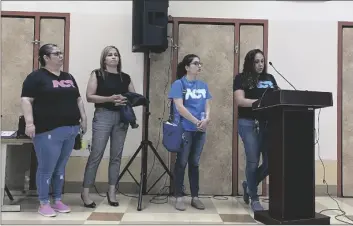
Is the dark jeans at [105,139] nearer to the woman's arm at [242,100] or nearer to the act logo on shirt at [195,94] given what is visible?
the act logo on shirt at [195,94]

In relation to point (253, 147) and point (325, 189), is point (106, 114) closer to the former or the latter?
point (253, 147)

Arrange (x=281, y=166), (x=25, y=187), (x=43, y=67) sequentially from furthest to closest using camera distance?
1. (x=25, y=187)
2. (x=43, y=67)
3. (x=281, y=166)

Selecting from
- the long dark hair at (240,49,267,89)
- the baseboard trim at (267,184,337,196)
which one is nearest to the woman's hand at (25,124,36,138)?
the long dark hair at (240,49,267,89)

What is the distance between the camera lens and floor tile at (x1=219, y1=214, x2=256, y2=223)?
2703 mm

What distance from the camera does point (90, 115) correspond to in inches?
152

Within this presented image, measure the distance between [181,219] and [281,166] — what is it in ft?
2.76

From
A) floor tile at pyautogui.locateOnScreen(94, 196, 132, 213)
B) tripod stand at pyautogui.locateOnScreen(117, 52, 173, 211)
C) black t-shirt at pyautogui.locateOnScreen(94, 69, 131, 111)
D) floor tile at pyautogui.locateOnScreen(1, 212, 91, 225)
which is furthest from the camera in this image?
tripod stand at pyautogui.locateOnScreen(117, 52, 173, 211)

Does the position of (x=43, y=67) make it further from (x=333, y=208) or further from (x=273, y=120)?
(x=333, y=208)

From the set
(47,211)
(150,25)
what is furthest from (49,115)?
(150,25)

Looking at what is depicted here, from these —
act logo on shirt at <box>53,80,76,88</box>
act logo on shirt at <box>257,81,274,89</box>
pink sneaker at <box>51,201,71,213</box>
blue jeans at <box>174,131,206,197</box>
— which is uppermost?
act logo on shirt at <box>257,81,274,89</box>

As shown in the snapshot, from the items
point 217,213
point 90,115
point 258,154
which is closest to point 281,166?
point 258,154

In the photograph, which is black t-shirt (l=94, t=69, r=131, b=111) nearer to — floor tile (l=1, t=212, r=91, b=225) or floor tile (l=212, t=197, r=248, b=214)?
floor tile (l=1, t=212, r=91, b=225)

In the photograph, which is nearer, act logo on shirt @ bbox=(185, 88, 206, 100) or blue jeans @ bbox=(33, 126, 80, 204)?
blue jeans @ bbox=(33, 126, 80, 204)

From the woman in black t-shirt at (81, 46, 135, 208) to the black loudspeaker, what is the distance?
423 mm
